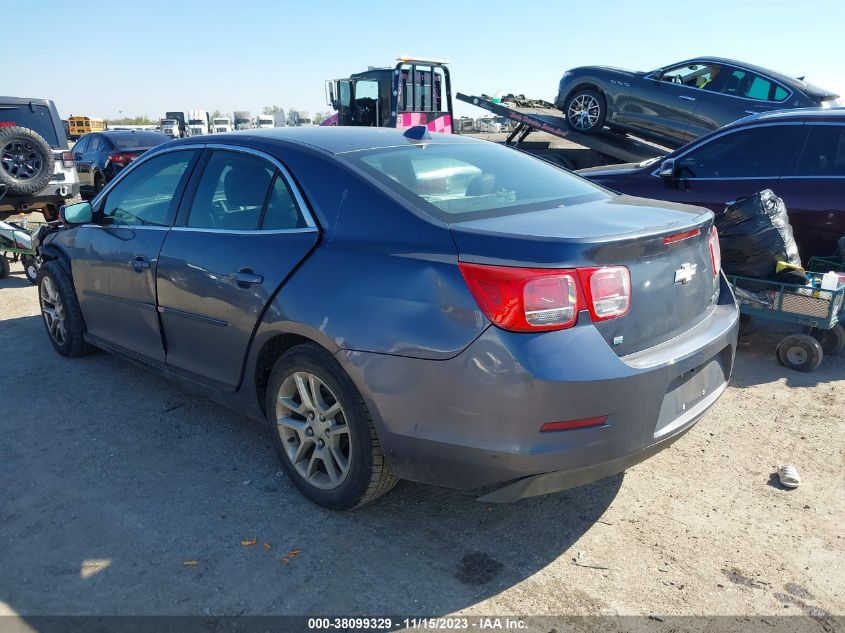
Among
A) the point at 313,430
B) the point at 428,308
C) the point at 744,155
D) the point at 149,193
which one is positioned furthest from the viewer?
the point at 744,155

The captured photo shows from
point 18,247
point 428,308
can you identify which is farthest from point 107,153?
point 428,308

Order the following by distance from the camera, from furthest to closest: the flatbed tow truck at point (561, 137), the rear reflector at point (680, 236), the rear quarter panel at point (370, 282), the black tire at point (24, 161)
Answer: the flatbed tow truck at point (561, 137)
the black tire at point (24, 161)
the rear reflector at point (680, 236)
the rear quarter panel at point (370, 282)

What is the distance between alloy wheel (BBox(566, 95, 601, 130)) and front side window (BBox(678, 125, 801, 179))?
542cm

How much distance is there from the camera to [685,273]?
2.88 metres

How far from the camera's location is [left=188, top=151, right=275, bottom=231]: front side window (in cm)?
340

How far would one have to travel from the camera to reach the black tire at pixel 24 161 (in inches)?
336

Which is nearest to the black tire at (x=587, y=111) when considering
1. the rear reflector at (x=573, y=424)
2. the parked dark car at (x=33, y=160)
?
the parked dark car at (x=33, y=160)

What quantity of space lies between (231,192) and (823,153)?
478cm

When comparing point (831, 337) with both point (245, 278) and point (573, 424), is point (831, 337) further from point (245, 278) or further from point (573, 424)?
point (245, 278)

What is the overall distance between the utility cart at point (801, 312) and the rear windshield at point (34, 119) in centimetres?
955

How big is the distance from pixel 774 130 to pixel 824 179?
2.00 feet

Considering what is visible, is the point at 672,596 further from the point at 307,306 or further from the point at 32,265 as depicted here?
the point at 32,265

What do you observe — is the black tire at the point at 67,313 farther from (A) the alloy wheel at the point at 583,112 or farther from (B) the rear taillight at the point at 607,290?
(A) the alloy wheel at the point at 583,112

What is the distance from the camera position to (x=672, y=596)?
2.58 metres
